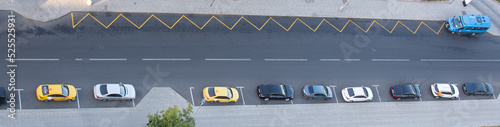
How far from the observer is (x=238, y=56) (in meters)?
39.5

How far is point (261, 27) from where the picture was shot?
4184 centimetres

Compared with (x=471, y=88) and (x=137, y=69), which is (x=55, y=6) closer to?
(x=137, y=69)

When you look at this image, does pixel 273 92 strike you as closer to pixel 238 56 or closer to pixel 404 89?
pixel 238 56

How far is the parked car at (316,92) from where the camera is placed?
3747 centimetres

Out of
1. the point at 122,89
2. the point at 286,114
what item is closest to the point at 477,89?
the point at 286,114

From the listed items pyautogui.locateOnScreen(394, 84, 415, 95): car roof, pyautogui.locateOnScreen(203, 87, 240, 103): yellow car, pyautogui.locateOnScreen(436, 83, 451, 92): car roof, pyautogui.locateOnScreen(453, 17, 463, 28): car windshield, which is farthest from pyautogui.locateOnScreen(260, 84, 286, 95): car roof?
pyautogui.locateOnScreen(453, 17, 463, 28): car windshield

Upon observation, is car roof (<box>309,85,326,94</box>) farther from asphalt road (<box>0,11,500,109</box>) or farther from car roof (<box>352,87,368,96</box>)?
car roof (<box>352,87,368,96</box>)

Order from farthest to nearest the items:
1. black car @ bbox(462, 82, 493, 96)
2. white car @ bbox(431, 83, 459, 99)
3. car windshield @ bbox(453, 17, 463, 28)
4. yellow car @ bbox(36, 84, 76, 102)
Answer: car windshield @ bbox(453, 17, 463, 28), black car @ bbox(462, 82, 493, 96), white car @ bbox(431, 83, 459, 99), yellow car @ bbox(36, 84, 76, 102)

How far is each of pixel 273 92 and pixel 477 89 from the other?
22.5 metres

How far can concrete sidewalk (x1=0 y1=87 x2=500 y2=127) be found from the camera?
32.7 meters

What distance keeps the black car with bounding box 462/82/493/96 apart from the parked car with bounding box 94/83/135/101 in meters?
34.4

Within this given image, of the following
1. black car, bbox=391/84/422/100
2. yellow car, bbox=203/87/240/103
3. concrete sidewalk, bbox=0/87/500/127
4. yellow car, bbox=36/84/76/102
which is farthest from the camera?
black car, bbox=391/84/422/100

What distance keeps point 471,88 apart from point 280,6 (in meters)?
22.3

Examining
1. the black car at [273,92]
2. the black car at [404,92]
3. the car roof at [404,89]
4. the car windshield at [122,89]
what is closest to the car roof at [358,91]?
the black car at [404,92]
